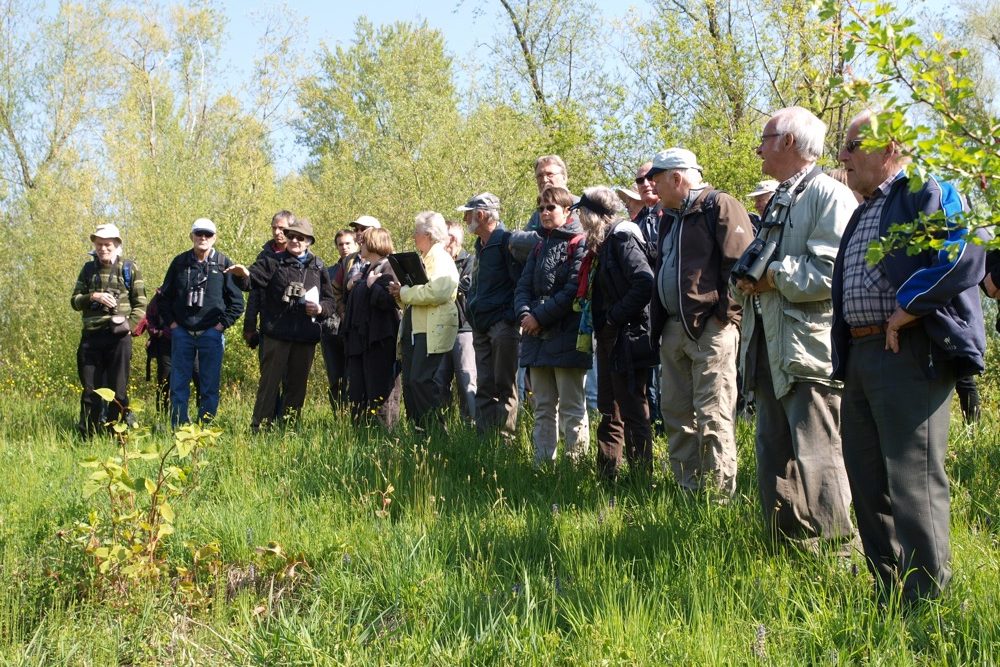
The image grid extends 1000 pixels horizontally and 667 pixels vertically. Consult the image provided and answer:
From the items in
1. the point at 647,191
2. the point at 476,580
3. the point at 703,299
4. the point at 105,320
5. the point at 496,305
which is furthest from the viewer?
the point at 105,320

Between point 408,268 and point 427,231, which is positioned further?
point 427,231

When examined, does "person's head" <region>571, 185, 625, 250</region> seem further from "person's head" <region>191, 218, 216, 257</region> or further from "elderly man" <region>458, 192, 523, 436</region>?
"person's head" <region>191, 218, 216, 257</region>

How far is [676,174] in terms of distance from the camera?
562cm

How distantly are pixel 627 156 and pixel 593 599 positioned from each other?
10660 mm

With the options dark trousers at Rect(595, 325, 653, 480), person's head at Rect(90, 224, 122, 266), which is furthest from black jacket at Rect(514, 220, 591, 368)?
person's head at Rect(90, 224, 122, 266)

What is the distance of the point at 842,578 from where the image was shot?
3.89 m

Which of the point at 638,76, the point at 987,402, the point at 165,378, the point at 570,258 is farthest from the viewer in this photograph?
the point at 638,76

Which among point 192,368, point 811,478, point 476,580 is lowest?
point 476,580

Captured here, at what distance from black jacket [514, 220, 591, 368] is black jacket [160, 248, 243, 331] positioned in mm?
3757

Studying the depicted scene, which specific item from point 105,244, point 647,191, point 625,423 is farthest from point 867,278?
point 105,244

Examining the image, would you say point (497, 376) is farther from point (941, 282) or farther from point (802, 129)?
point (941, 282)

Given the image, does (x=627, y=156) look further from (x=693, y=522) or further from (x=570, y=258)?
(x=693, y=522)

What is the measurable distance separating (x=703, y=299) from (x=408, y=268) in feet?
10.6

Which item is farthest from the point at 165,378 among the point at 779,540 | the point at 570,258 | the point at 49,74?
the point at 49,74
